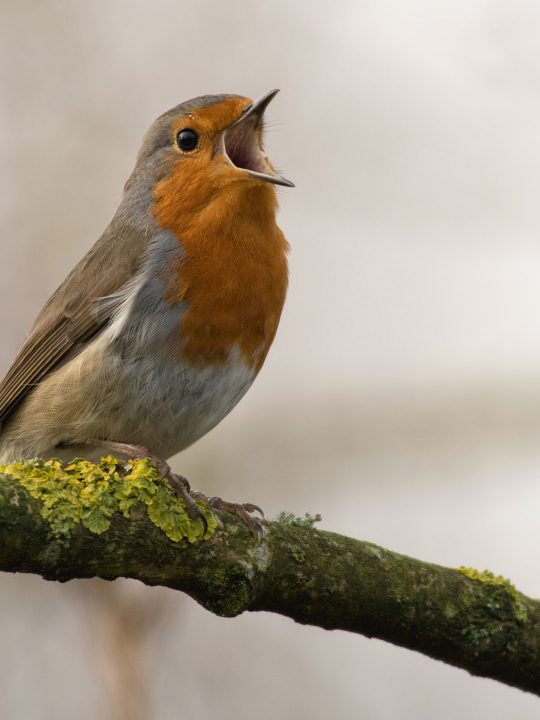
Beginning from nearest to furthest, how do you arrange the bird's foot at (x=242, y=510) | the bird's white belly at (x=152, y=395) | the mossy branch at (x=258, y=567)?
the mossy branch at (x=258, y=567), the bird's foot at (x=242, y=510), the bird's white belly at (x=152, y=395)

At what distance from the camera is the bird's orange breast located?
3.58m

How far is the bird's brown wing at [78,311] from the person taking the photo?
3.82m

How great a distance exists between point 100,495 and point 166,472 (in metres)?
0.45

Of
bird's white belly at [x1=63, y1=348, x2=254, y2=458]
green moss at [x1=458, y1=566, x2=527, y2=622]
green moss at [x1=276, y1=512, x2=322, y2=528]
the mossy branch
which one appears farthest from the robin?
green moss at [x1=458, y1=566, x2=527, y2=622]

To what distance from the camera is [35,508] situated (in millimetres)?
2246

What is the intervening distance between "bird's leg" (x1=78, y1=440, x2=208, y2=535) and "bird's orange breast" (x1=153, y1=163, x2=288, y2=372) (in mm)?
394

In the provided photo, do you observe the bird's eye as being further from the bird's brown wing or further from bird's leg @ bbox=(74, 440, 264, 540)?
bird's leg @ bbox=(74, 440, 264, 540)

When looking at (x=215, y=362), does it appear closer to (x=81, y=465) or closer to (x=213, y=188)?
(x=213, y=188)

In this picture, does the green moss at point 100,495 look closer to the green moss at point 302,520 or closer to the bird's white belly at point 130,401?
the green moss at point 302,520

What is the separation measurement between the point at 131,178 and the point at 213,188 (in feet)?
2.36

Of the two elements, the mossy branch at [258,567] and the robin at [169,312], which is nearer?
the mossy branch at [258,567]

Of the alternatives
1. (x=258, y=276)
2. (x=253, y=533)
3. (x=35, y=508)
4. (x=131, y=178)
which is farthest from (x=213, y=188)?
(x=35, y=508)

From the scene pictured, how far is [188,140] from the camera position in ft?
13.4

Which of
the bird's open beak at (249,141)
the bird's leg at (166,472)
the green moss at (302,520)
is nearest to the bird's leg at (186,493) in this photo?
the bird's leg at (166,472)
